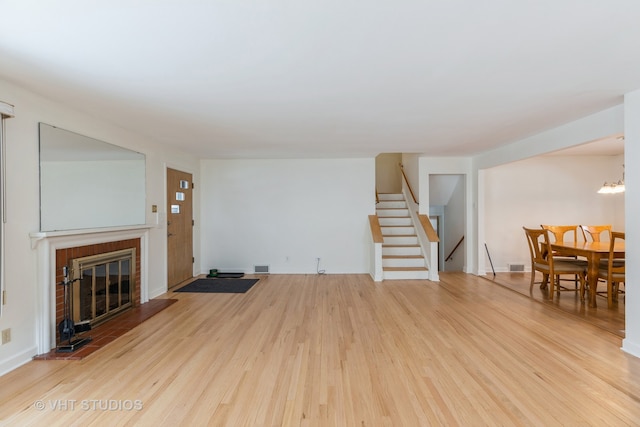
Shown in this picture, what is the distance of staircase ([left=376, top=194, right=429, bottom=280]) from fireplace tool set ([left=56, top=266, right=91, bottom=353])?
14.5ft

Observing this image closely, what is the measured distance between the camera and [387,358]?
2.62 m

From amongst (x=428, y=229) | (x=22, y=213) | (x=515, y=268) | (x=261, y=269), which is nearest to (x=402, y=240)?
(x=428, y=229)

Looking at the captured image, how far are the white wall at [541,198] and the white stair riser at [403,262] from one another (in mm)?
1505

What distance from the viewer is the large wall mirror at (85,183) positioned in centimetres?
282

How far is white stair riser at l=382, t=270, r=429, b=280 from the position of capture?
5.66m

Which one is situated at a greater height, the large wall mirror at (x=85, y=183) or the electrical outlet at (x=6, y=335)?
the large wall mirror at (x=85, y=183)

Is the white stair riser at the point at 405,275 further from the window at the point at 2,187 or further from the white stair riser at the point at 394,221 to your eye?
the window at the point at 2,187

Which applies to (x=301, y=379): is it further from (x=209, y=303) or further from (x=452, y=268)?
(x=452, y=268)

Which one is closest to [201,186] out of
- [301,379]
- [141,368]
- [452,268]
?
[141,368]

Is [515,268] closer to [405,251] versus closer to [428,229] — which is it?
[428,229]

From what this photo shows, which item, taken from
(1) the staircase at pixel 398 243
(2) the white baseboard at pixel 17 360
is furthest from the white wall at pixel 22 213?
(1) the staircase at pixel 398 243

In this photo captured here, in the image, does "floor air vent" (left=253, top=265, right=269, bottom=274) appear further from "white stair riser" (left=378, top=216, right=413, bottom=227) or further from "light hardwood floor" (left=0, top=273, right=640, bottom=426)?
"white stair riser" (left=378, top=216, right=413, bottom=227)

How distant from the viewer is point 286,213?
628 cm

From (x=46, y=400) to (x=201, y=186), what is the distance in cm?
463
